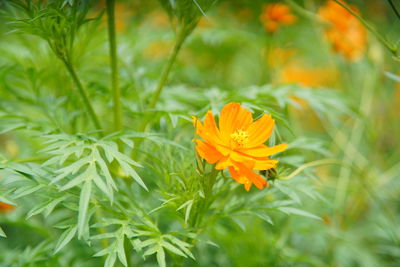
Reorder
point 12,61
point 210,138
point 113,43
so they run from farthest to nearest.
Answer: point 12,61 → point 113,43 → point 210,138

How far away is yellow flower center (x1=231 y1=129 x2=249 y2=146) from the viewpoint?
767mm

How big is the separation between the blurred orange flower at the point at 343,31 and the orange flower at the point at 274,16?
0.50 ft

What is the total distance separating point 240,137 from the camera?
0.77m

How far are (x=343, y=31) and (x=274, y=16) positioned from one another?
263 mm

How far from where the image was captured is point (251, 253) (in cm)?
119

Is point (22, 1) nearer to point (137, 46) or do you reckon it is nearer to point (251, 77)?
point (137, 46)

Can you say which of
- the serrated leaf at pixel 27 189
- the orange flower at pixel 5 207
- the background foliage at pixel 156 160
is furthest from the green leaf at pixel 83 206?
the orange flower at pixel 5 207

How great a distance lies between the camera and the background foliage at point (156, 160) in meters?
0.77

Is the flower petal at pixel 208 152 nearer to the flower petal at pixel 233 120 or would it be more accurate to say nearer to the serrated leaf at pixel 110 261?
the flower petal at pixel 233 120

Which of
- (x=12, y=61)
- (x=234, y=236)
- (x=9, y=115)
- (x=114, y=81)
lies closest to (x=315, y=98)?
(x=234, y=236)

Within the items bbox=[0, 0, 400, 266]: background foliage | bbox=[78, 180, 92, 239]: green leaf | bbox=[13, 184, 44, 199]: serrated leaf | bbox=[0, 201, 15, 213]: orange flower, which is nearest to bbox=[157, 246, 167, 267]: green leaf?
bbox=[0, 0, 400, 266]: background foliage

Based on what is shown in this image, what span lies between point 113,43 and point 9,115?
0.31m

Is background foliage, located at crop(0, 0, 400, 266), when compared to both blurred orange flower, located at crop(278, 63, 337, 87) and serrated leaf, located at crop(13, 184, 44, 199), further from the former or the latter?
blurred orange flower, located at crop(278, 63, 337, 87)

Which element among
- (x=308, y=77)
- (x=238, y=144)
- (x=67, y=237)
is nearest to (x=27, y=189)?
(x=67, y=237)
